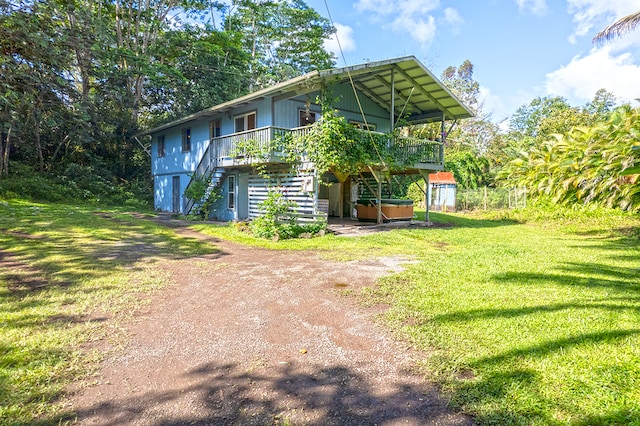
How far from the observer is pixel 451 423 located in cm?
240

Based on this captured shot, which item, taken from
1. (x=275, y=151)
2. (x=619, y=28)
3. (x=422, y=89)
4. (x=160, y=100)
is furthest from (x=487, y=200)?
(x=160, y=100)

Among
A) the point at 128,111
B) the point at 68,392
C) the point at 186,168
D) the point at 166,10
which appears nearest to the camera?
the point at 68,392

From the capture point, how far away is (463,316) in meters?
4.20

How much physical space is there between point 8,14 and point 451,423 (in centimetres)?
1389

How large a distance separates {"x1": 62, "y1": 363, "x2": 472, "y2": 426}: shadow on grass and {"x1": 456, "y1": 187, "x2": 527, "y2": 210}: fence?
22.0 meters

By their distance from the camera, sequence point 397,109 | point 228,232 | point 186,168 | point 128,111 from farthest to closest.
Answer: point 128,111
point 186,168
point 397,109
point 228,232

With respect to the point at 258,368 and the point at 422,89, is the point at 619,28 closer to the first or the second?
the point at 422,89

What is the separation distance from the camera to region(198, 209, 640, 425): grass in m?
2.55

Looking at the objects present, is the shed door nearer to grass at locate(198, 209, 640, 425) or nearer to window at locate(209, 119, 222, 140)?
window at locate(209, 119, 222, 140)

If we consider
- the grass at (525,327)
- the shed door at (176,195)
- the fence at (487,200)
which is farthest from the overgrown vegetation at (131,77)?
the fence at (487,200)

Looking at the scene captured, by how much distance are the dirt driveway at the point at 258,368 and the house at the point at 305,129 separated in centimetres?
743

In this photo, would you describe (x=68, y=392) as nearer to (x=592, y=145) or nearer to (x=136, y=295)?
(x=136, y=295)

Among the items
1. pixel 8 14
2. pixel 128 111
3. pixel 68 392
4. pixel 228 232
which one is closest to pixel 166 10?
pixel 128 111

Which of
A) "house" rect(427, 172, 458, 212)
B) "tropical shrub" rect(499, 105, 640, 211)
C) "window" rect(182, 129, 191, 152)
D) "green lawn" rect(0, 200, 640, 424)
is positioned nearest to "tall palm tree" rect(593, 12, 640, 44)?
"green lawn" rect(0, 200, 640, 424)
